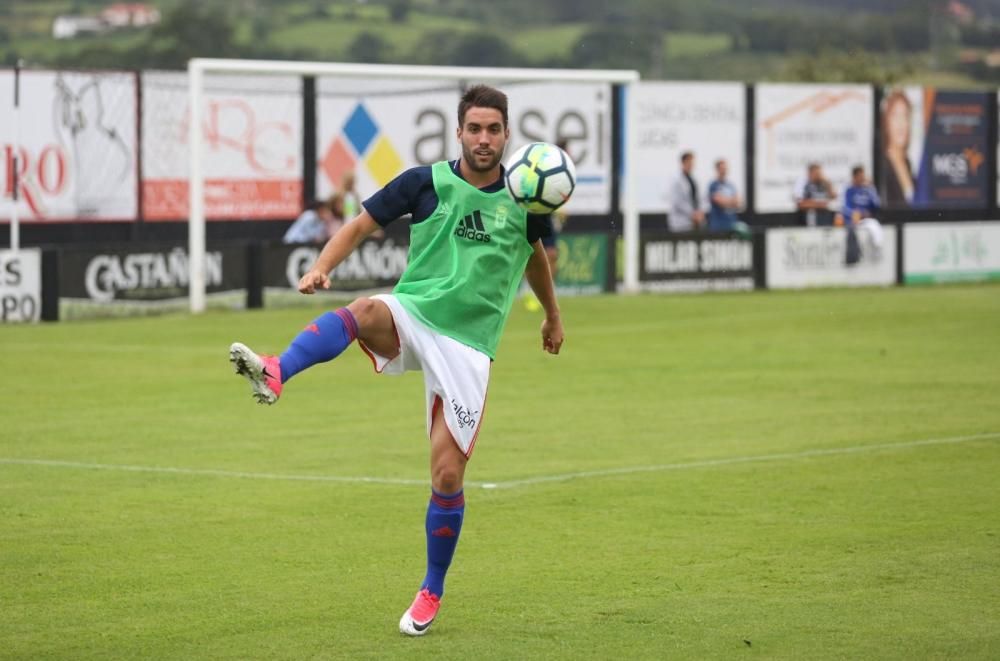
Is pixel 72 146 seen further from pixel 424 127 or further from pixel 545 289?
pixel 545 289

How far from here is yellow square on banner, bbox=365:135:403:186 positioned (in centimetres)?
3353

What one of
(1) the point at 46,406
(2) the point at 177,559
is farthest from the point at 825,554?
(1) the point at 46,406

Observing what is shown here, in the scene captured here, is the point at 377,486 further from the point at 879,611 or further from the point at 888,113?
the point at 888,113

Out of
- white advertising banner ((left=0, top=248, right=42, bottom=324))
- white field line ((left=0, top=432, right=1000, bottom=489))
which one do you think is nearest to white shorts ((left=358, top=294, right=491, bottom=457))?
white field line ((left=0, top=432, right=1000, bottom=489))

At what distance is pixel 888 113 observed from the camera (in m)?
40.4

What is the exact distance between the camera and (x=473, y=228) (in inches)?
305

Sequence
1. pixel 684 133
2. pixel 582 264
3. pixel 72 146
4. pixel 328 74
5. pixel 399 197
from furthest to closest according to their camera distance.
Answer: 1. pixel 684 133
2. pixel 582 264
3. pixel 72 146
4. pixel 328 74
5. pixel 399 197

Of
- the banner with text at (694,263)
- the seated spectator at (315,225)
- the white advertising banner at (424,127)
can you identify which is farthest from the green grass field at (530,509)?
the white advertising banner at (424,127)

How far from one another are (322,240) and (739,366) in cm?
977

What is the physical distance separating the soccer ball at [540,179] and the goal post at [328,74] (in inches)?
693

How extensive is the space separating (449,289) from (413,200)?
0.43 metres

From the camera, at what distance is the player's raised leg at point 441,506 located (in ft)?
25.3

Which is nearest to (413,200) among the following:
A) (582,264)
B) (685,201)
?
(582,264)

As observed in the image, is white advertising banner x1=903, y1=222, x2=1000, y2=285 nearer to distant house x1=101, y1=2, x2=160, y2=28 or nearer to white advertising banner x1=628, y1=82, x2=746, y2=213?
white advertising banner x1=628, y1=82, x2=746, y2=213
